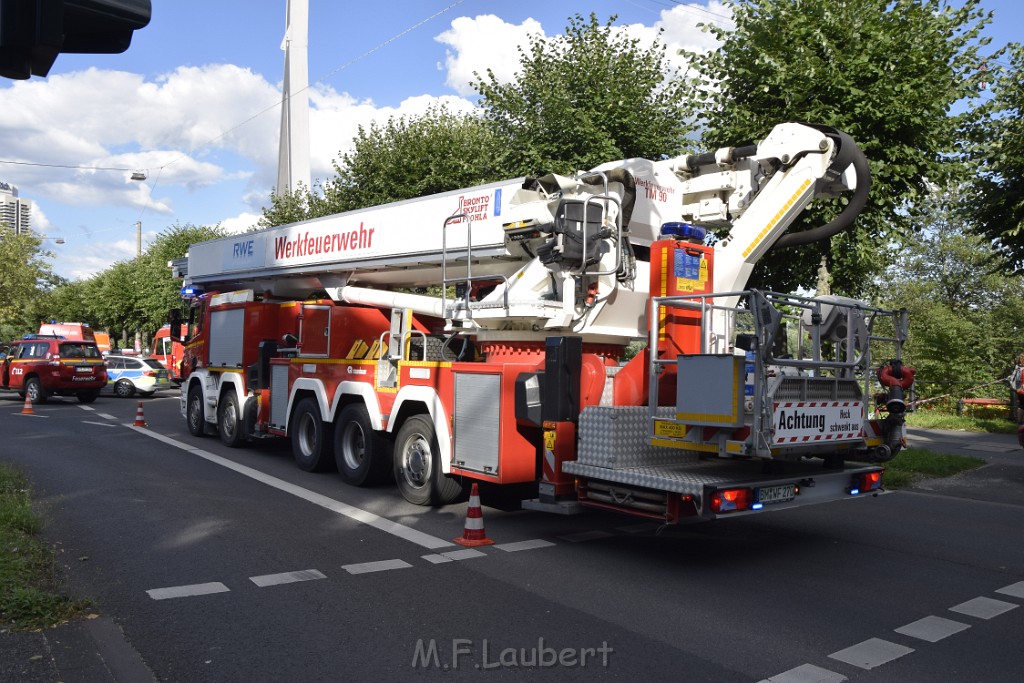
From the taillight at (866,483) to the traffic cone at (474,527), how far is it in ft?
10.2

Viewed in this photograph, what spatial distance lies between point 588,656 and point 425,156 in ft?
58.2

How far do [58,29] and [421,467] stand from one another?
6.39 metres

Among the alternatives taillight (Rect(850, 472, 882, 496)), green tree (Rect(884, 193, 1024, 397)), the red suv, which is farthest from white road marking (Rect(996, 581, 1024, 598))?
the red suv

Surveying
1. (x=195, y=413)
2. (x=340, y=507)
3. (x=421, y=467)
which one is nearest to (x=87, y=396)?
(x=195, y=413)

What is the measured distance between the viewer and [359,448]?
10.2 m

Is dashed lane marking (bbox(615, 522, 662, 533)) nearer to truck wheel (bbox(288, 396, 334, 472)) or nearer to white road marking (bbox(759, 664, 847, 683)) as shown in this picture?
white road marking (bbox(759, 664, 847, 683))

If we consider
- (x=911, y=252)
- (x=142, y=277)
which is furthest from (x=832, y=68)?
(x=142, y=277)

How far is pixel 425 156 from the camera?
68.8ft

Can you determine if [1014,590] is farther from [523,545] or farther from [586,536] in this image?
[523,545]

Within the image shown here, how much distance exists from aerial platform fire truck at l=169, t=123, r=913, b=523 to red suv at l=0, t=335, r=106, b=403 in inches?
645

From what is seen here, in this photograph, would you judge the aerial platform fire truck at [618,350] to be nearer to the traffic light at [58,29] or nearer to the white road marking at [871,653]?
the white road marking at [871,653]

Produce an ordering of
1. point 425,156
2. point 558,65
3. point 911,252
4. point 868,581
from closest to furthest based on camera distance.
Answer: point 868,581
point 558,65
point 425,156
point 911,252

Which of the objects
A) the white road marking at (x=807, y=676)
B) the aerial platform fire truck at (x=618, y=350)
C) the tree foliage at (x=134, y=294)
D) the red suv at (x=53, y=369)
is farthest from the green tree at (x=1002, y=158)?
the tree foliage at (x=134, y=294)

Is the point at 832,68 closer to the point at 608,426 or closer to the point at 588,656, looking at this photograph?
the point at 608,426
